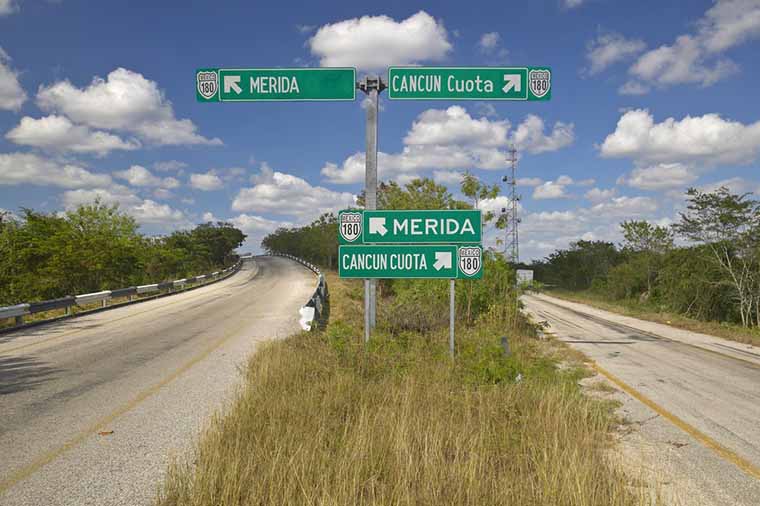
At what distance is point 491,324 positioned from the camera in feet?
43.2

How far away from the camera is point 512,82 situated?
847cm

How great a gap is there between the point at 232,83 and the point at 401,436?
676 cm

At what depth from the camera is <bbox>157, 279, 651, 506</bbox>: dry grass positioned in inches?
147

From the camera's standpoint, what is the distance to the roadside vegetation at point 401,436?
375 cm

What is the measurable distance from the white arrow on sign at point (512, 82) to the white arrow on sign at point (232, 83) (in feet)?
14.9

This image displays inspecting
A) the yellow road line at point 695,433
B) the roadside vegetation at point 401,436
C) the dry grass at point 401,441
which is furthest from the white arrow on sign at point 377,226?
the yellow road line at point 695,433

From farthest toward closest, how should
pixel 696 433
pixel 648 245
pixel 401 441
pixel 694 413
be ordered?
pixel 648 245 < pixel 694 413 < pixel 696 433 < pixel 401 441

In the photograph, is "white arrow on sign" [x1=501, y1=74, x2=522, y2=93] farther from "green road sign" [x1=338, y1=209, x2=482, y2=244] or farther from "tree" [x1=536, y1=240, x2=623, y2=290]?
"tree" [x1=536, y1=240, x2=623, y2=290]

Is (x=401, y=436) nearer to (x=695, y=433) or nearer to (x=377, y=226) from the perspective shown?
(x=695, y=433)

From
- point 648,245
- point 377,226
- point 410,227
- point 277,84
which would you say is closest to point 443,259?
point 410,227

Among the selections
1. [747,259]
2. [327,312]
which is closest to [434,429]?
[327,312]

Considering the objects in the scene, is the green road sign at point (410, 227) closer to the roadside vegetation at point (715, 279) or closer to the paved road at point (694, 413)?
the paved road at point (694, 413)

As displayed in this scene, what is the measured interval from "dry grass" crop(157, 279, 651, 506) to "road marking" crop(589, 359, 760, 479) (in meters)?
1.02

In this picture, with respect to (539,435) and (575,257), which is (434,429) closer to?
(539,435)
